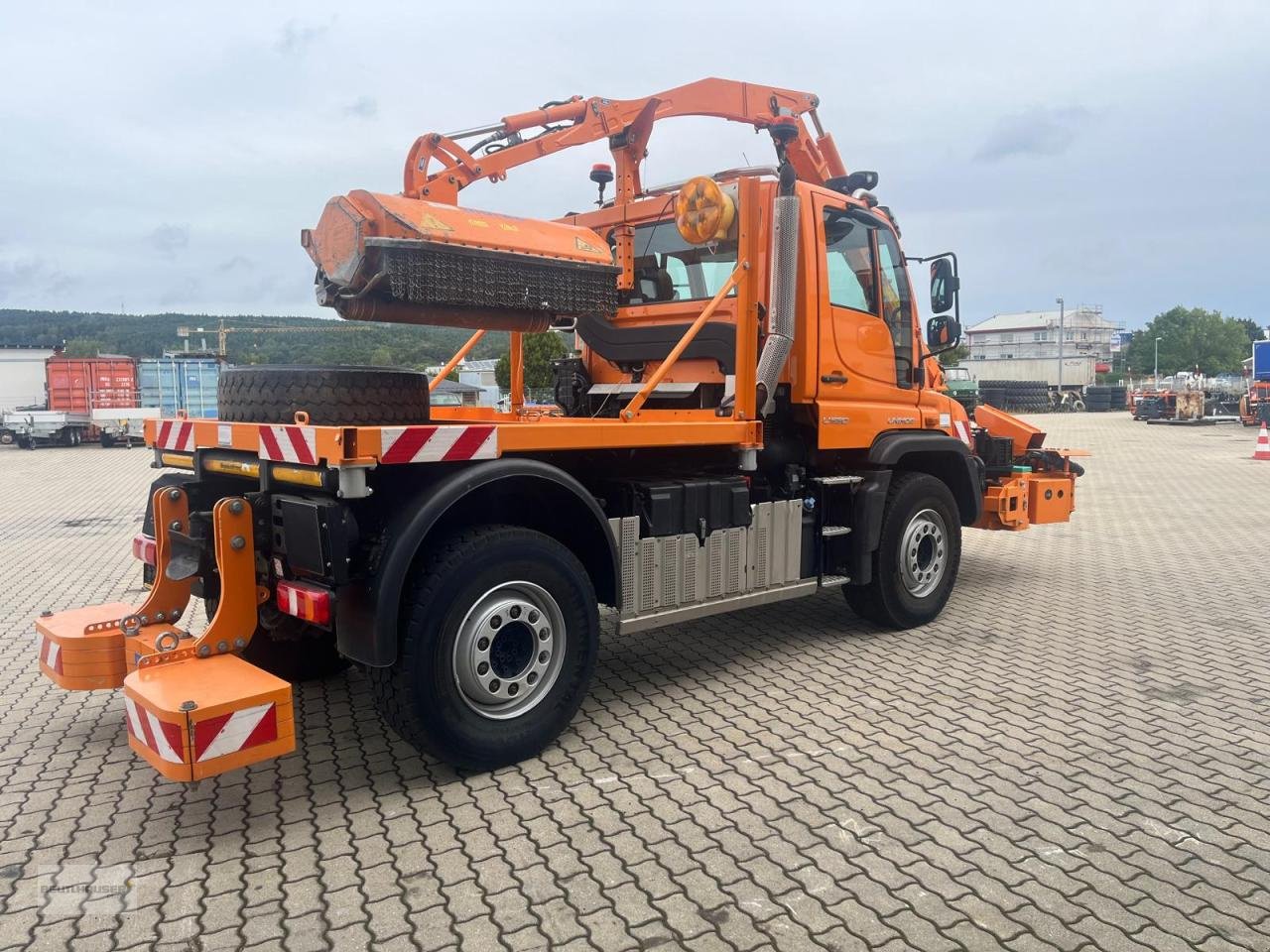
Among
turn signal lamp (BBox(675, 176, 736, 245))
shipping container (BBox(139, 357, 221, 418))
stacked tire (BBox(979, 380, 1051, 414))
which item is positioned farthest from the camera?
stacked tire (BBox(979, 380, 1051, 414))

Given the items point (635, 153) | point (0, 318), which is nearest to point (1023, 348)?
point (0, 318)

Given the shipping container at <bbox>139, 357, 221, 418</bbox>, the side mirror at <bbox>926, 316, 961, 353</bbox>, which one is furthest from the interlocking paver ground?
the shipping container at <bbox>139, 357, 221, 418</bbox>

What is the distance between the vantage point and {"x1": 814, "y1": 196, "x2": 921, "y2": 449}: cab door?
5.68 m

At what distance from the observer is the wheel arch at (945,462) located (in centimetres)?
609

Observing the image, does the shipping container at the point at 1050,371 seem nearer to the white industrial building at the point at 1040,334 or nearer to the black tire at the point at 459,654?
the white industrial building at the point at 1040,334

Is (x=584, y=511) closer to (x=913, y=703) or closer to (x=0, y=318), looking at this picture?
(x=913, y=703)

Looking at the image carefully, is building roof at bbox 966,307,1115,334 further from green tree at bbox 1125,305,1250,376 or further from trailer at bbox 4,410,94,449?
trailer at bbox 4,410,94,449

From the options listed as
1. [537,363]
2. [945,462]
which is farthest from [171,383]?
[945,462]

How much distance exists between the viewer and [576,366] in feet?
21.2

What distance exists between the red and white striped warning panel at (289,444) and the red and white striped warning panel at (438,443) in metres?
0.29

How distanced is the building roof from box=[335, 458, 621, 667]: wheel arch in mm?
127865

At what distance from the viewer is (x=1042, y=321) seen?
122875 millimetres

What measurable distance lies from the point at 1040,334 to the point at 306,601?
130203 millimetres

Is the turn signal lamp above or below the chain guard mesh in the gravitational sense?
above
